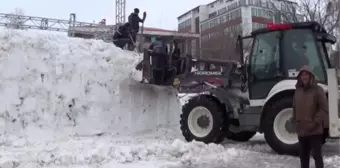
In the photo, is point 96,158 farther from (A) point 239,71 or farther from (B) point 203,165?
(A) point 239,71

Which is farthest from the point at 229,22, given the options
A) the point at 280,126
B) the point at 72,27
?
the point at 280,126

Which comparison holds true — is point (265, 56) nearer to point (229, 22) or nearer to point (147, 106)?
point (147, 106)

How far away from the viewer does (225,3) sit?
75.4 meters

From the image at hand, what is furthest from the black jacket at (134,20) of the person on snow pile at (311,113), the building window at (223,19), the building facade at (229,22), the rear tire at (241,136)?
the building window at (223,19)

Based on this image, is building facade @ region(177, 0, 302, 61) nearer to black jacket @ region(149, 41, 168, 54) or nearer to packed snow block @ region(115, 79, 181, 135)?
packed snow block @ region(115, 79, 181, 135)

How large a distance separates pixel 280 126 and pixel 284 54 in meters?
1.53

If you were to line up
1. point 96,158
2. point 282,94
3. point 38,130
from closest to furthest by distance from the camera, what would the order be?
point 96,158, point 282,94, point 38,130

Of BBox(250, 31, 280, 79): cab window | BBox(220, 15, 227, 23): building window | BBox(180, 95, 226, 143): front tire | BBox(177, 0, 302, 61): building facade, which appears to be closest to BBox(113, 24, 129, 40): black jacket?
BBox(180, 95, 226, 143): front tire

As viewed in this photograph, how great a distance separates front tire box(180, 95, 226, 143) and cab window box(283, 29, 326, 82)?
Answer: 76.0 inches

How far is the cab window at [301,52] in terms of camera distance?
846 cm

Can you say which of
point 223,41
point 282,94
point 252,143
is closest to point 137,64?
point 252,143

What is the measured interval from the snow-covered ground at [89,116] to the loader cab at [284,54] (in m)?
1.56

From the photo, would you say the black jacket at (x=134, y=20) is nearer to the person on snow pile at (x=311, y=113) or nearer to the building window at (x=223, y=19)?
the person on snow pile at (x=311, y=113)

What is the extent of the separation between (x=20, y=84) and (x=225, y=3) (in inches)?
2699
